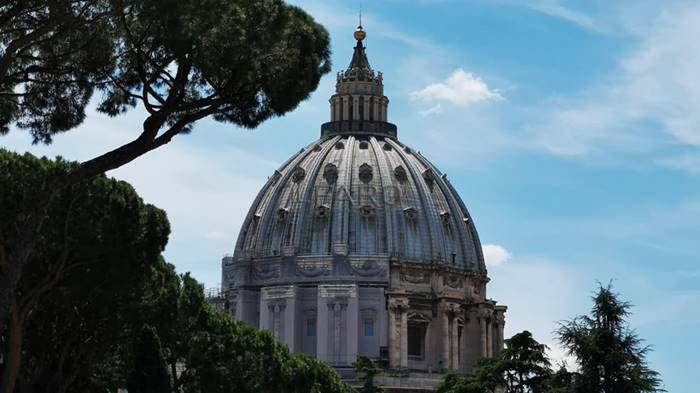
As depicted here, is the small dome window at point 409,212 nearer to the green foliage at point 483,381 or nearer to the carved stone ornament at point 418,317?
the carved stone ornament at point 418,317

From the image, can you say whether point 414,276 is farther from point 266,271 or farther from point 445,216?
point 266,271

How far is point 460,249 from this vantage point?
108 m

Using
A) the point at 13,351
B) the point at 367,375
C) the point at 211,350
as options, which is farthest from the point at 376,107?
the point at 13,351

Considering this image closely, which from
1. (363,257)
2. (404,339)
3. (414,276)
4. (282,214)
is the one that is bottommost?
(404,339)

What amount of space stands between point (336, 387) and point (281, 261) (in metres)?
47.1

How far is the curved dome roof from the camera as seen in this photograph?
344 ft

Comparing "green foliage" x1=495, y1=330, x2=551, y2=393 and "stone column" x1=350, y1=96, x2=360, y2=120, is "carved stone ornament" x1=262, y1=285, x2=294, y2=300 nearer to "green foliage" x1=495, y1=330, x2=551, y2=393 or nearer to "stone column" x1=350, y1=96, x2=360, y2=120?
"stone column" x1=350, y1=96, x2=360, y2=120

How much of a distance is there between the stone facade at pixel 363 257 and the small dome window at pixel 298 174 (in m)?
0.10

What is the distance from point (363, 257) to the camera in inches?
4031

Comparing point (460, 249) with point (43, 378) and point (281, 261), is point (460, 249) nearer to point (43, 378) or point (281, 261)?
point (281, 261)

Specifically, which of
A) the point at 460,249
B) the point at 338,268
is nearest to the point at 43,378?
the point at 338,268

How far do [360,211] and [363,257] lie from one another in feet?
14.7

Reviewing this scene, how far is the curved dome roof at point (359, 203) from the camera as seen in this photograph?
105m

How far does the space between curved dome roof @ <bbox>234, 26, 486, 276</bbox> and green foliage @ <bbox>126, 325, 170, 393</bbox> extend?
65536mm
